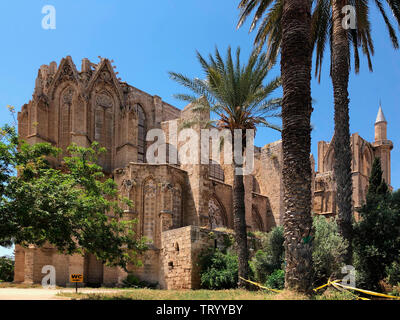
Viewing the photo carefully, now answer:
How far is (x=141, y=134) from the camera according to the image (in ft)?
105

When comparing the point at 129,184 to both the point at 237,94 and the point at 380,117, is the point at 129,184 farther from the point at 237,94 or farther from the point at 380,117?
the point at 380,117

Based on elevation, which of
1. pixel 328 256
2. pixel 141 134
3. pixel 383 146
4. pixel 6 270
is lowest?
pixel 6 270

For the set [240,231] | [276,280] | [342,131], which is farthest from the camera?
[240,231]

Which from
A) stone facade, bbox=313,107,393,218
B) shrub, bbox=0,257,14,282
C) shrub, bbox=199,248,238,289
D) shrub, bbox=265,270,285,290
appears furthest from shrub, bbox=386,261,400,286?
shrub, bbox=0,257,14,282

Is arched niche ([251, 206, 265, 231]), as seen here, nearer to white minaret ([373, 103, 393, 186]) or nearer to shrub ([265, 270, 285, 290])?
shrub ([265, 270, 285, 290])

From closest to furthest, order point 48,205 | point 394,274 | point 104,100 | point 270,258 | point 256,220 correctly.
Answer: point 48,205 < point 394,274 < point 270,258 < point 104,100 < point 256,220

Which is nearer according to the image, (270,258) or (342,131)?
(342,131)

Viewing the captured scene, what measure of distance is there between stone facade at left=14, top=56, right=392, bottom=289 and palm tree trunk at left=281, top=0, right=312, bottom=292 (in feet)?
28.5

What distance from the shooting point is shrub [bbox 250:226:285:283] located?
54.6 feet

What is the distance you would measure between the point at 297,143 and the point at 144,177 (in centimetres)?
1330

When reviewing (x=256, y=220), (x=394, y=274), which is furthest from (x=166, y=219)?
(x=394, y=274)

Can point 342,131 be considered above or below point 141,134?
below

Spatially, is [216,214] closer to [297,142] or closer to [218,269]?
[218,269]
